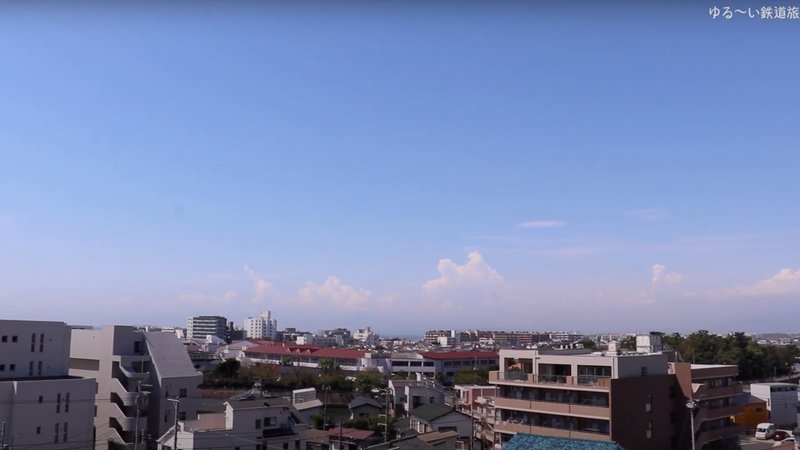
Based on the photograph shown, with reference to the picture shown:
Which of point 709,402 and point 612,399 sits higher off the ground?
point 612,399

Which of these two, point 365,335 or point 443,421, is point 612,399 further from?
point 365,335

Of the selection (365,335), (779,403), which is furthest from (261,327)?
(779,403)

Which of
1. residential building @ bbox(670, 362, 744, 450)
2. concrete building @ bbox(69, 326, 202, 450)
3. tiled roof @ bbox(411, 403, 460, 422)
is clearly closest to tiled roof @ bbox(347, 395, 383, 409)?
tiled roof @ bbox(411, 403, 460, 422)

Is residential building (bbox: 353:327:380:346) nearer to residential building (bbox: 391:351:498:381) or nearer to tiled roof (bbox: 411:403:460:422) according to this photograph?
residential building (bbox: 391:351:498:381)

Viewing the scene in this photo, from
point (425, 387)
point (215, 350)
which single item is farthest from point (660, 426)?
point (215, 350)

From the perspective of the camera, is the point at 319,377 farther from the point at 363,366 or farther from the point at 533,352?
the point at 533,352

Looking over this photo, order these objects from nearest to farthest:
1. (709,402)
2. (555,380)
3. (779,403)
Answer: (555,380) → (709,402) → (779,403)
